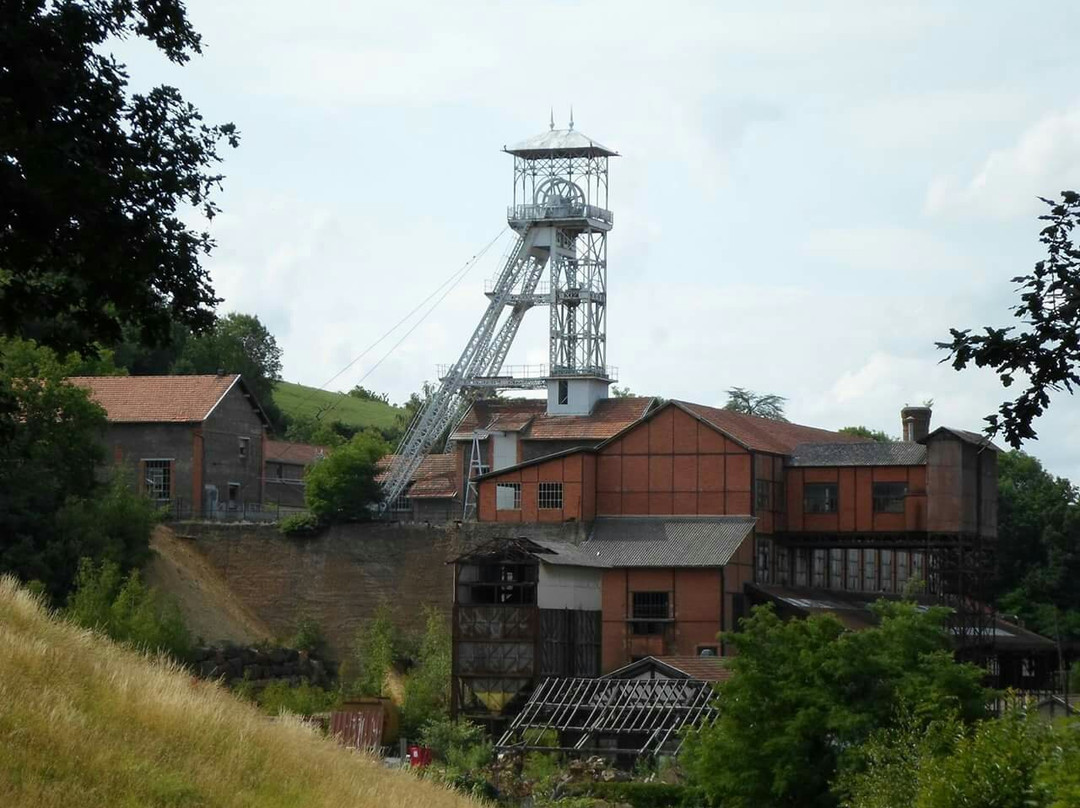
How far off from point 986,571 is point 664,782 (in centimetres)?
2091

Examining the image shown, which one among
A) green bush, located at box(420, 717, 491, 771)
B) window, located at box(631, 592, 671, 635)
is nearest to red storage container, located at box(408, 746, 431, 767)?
green bush, located at box(420, 717, 491, 771)

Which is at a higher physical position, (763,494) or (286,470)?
(286,470)

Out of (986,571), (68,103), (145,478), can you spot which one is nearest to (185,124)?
(68,103)

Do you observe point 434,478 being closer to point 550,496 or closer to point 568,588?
point 550,496

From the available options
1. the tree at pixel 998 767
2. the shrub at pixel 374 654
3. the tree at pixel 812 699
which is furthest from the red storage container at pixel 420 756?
the tree at pixel 998 767

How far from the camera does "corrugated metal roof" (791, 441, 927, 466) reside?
201 feet

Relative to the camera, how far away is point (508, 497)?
63.0m

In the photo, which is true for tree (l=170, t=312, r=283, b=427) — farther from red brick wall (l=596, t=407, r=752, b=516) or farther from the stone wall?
red brick wall (l=596, t=407, r=752, b=516)

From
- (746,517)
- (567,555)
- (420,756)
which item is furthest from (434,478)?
(420,756)

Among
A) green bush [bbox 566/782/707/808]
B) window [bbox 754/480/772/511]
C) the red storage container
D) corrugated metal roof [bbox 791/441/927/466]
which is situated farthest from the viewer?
corrugated metal roof [bbox 791/441/927/466]

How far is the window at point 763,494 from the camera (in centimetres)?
6053

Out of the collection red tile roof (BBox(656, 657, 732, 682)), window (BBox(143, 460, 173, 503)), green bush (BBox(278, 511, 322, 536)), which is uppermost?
window (BBox(143, 460, 173, 503))

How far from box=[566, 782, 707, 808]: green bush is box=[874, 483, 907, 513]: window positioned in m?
21.4

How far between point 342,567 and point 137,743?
44.7 meters
